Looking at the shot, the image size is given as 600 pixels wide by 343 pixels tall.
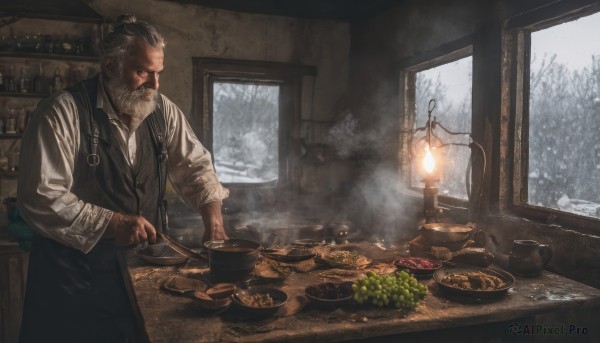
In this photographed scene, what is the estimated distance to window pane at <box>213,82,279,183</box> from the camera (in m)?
6.25

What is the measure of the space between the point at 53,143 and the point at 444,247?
256 centimetres

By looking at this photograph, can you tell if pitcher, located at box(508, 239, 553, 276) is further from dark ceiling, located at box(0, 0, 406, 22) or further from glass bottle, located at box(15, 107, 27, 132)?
glass bottle, located at box(15, 107, 27, 132)

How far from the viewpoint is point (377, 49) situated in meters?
6.04

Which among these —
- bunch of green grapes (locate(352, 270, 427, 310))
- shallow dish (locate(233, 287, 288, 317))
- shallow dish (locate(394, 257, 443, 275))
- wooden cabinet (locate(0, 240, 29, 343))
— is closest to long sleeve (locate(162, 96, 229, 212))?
shallow dish (locate(233, 287, 288, 317))

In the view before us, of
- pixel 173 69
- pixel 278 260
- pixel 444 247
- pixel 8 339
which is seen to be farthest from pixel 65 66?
pixel 444 247

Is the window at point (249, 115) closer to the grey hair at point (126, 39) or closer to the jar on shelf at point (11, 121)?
the jar on shelf at point (11, 121)

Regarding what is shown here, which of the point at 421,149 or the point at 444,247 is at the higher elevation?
the point at 421,149

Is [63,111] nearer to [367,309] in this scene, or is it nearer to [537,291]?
[367,309]

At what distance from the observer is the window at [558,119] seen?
3273mm

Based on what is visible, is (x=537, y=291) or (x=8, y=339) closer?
(x=537, y=291)

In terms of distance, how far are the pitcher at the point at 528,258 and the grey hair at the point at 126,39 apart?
2.63 metres

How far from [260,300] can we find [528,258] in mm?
1703

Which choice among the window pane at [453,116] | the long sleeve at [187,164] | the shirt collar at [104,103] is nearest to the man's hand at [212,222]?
the long sleeve at [187,164]

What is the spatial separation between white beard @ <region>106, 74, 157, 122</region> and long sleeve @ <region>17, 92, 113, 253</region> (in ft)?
1.26
